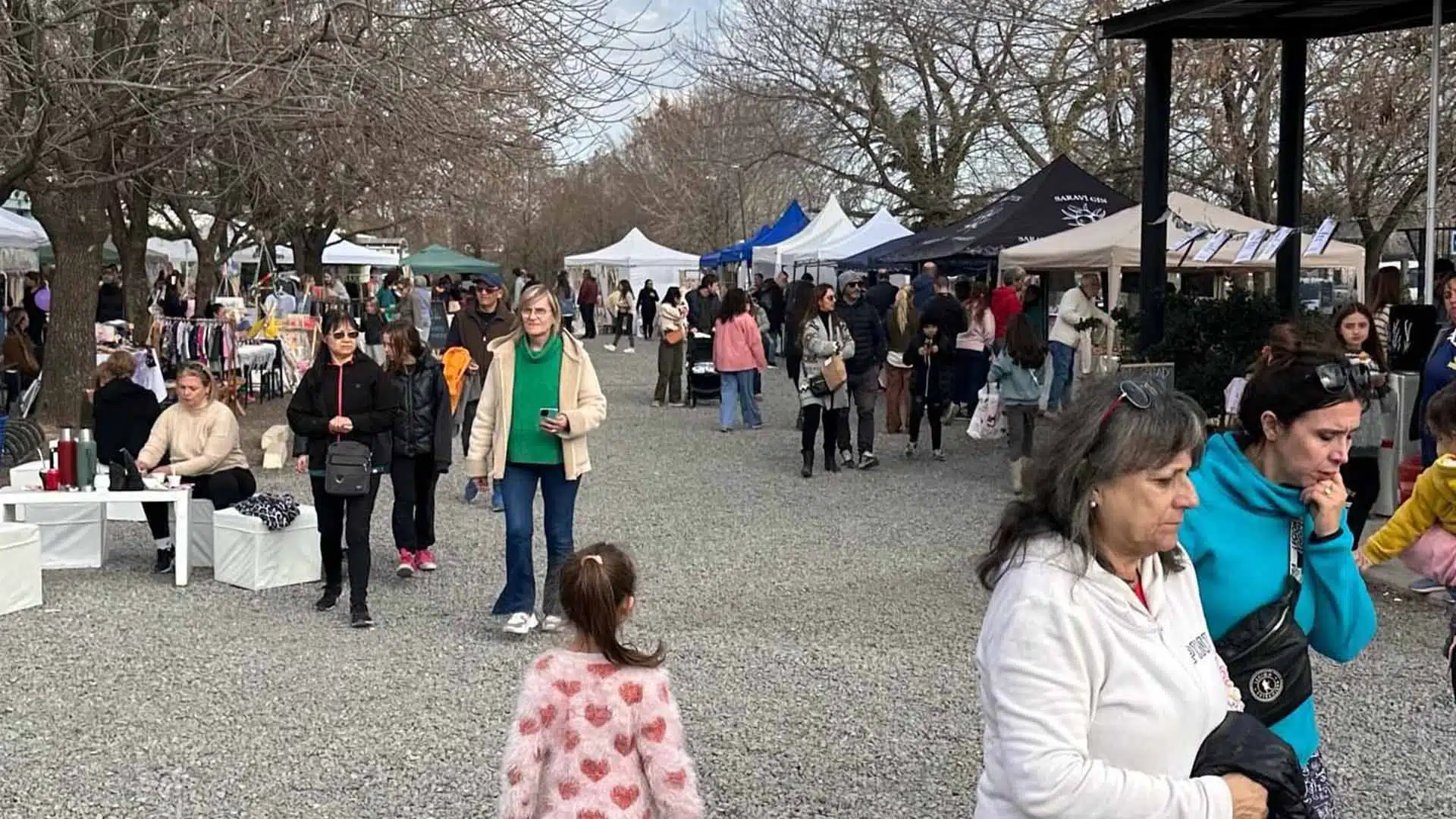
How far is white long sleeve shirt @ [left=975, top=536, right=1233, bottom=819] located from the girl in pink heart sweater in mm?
1313

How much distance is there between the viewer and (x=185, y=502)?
28.3 feet

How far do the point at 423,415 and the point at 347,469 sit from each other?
113 cm

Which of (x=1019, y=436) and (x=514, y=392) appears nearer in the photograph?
(x=514, y=392)

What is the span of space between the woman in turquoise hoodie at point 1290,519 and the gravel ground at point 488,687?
2307mm

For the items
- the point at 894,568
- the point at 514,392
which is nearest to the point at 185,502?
the point at 514,392

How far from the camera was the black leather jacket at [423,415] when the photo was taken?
342 inches

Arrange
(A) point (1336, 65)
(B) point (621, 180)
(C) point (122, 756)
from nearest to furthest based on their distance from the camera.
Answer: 1. (C) point (122, 756)
2. (A) point (1336, 65)
3. (B) point (621, 180)

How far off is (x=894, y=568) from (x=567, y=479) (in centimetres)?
265

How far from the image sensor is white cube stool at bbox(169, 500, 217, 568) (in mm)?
9016

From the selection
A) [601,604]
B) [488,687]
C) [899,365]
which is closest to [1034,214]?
[899,365]

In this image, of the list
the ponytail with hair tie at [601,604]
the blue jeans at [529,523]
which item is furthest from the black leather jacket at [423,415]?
the ponytail with hair tie at [601,604]

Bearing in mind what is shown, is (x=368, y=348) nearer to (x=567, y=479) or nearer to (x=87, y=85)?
(x=87, y=85)

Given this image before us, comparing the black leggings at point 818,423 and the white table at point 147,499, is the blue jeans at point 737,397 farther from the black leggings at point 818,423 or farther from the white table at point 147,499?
the white table at point 147,499

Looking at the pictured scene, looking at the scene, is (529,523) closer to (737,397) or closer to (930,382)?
→ (930,382)
